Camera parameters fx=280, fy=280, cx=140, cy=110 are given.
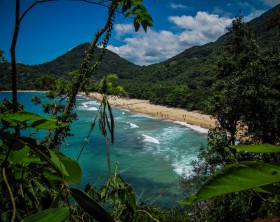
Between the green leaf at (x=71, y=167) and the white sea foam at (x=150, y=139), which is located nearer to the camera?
the green leaf at (x=71, y=167)

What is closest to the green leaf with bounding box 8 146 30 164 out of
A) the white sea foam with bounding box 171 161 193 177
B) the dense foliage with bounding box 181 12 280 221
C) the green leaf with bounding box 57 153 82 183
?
the green leaf with bounding box 57 153 82 183

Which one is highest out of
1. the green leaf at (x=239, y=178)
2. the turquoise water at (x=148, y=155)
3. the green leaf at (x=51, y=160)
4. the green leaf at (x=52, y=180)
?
the green leaf at (x=239, y=178)

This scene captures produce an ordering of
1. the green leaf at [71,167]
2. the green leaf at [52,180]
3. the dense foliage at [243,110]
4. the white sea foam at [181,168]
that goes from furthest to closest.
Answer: the white sea foam at [181,168], the dense foliage at [243,110], the green leaf at [52,180], the green leaf at [71,167]

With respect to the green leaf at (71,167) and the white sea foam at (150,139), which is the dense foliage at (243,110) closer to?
the green leaf at (71,167)

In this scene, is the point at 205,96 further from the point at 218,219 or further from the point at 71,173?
the point at 71,173

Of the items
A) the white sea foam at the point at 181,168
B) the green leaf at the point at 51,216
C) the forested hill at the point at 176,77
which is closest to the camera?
the green leaf at the point at 51,216

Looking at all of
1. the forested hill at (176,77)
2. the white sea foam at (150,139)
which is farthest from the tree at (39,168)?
the white sea foam at (150,139)

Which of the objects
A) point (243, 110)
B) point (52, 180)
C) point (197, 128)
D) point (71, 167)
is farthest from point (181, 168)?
point (71, 167)

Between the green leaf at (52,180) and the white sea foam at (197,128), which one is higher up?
the green leaf at (52,180)
